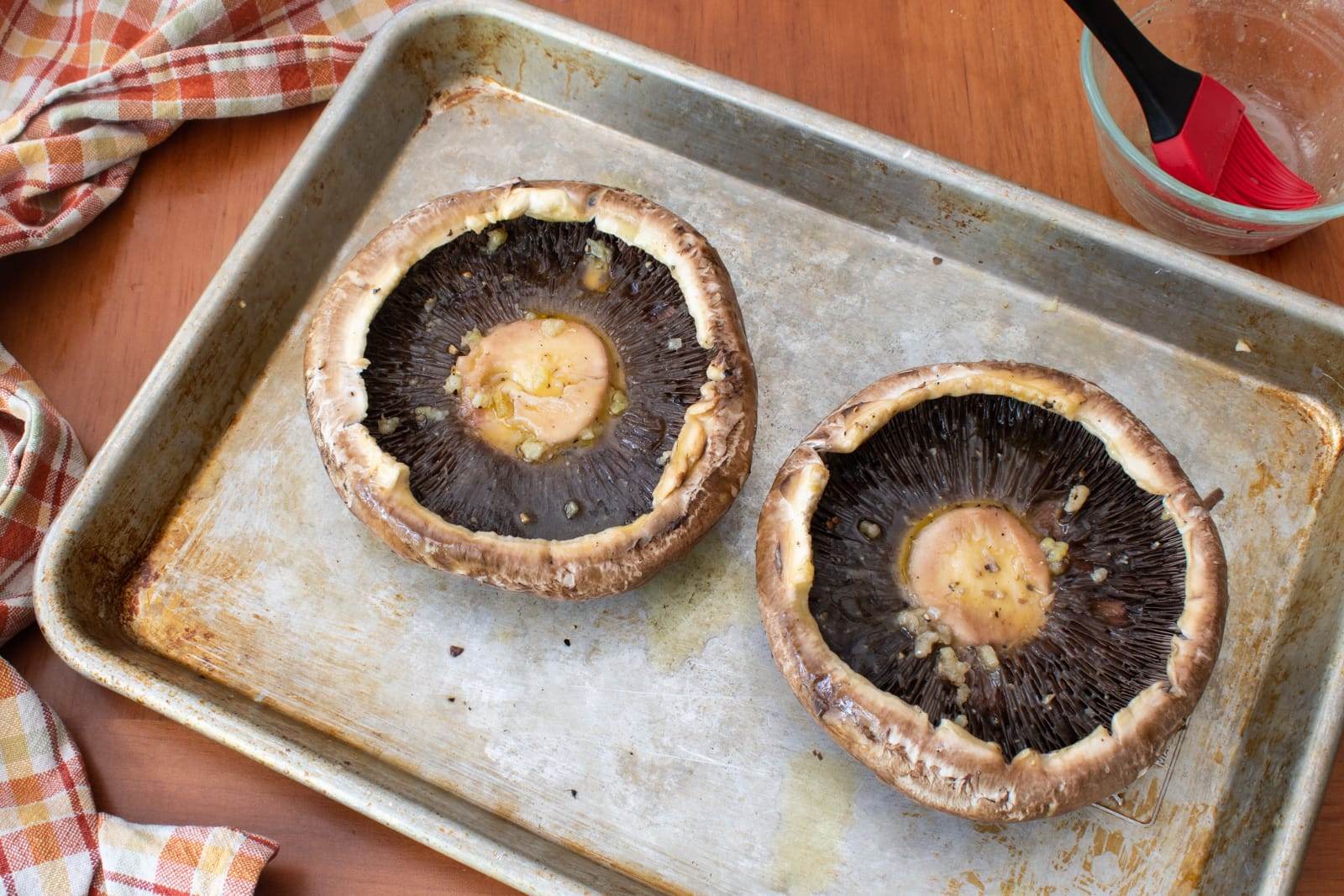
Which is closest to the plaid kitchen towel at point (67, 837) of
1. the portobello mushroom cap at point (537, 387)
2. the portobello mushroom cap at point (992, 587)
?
the portobello mushroom cap at point (537, 387)

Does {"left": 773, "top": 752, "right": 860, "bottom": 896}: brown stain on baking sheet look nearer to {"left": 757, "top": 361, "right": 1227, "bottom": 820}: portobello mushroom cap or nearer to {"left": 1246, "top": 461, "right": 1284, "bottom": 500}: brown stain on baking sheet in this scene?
{"left": 757, "top": 361, "right": 1227, "bottom": 820}: portobello mushroom cap

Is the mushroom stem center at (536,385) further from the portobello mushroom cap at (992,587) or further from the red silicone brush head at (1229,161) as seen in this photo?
the red silicone brush head at (1229,161)

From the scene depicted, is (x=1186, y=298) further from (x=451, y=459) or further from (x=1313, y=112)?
(x=451, y=459)

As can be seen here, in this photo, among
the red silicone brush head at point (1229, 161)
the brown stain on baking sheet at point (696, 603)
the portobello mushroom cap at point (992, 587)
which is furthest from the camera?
the red silicone brush head at point (1229, 161)

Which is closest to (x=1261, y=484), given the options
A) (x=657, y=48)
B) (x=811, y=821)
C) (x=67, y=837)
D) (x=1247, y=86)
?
(x=1247, y=86)

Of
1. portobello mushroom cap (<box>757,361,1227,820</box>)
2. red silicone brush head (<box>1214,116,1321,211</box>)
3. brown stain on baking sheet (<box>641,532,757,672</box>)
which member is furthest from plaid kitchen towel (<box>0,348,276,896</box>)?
red silicone brush head (<box>1214,116,1321,211</box>)

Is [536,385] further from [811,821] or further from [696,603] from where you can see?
[811,821]

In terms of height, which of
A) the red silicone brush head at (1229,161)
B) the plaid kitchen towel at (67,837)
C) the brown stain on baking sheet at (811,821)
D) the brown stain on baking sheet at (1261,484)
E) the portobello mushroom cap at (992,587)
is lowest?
the plaid kitchen towel at (67,837)
